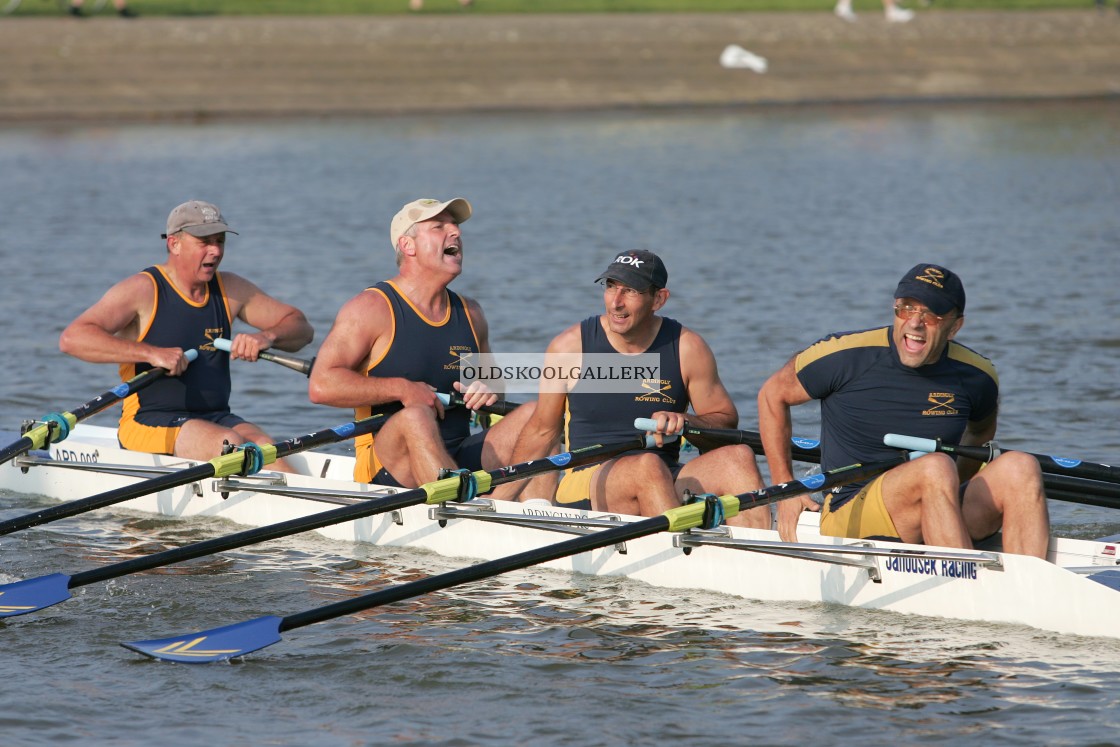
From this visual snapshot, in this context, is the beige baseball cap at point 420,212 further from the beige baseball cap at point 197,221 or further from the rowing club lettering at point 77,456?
the rowing club lettering at point 77,456

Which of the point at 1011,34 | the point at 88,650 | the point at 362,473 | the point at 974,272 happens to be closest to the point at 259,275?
the point at 974,272

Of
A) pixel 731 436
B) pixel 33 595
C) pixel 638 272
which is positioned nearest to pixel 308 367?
pixel 33 595

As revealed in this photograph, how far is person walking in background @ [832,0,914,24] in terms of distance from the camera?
1339 inches

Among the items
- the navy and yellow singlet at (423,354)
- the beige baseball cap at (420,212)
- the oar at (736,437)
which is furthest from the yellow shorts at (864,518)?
the beige baseball cap at (420,212)

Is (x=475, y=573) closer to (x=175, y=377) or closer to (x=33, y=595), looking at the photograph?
(x=33, y=595)

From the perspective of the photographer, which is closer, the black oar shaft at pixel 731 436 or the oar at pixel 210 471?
the black oar shaft at pixel 731 436

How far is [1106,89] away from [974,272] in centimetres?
1826

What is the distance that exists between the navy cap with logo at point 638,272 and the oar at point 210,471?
1.68 meters

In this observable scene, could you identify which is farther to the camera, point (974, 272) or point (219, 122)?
point (219, 122)

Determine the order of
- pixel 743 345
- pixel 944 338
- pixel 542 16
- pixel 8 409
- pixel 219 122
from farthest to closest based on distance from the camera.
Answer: pixel 542 16 < pixel 219 122 < pixel 743 345 < pixel 8 409 < pixel 944 338

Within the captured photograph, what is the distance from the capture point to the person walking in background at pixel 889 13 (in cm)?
3400

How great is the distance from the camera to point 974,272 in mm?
16953

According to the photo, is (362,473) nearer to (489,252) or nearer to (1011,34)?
(489,252)

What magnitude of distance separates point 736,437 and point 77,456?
13.9 ft
